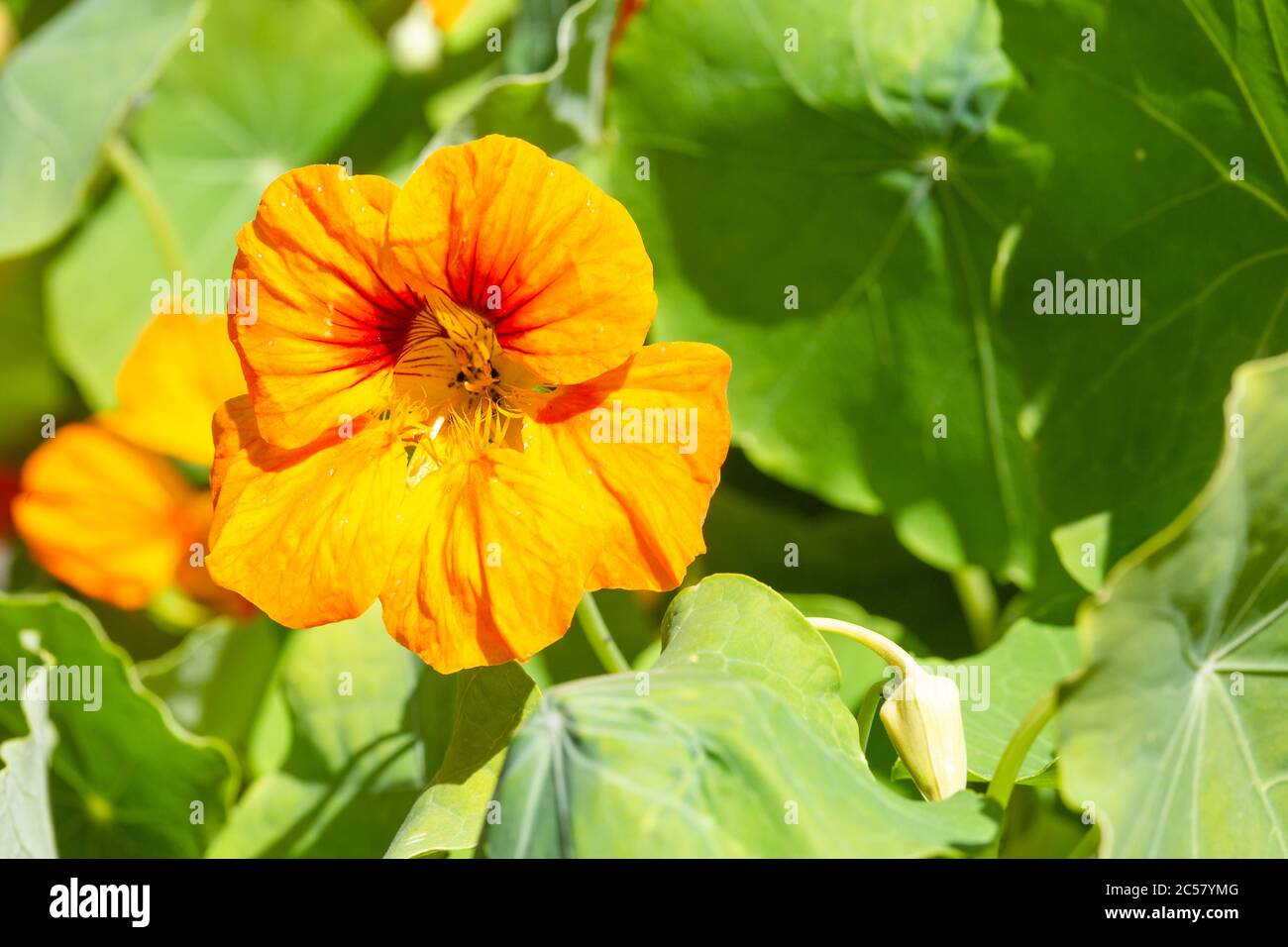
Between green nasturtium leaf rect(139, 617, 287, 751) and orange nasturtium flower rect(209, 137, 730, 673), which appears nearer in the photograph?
orange nasturtium flower rect(209, 137, 730, 673)

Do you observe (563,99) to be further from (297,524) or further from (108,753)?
(108,753)

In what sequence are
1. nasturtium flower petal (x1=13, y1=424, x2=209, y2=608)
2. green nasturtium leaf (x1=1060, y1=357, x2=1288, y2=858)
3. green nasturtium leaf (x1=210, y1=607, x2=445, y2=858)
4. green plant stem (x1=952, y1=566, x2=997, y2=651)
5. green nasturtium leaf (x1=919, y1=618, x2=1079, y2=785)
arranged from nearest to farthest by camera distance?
green nasturtium leaf (x1=1060, y1=357, x2=1288, y2=858), green nasturtium leaf (x1=919, y1=618, x2=1079, y2=785), green nasturtium leaf (x1=210, y1=607, x2=445, y2=858), green plant stem (x1=952, y1=566, x2=997, y2=651), nasturtium flower petal (x1=13, y1=424, x2=209, y2=608)

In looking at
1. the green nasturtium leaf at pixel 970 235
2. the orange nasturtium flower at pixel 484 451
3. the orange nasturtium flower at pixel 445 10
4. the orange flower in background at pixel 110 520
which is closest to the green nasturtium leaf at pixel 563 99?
the green nasturtium leaf at pixel 970 235

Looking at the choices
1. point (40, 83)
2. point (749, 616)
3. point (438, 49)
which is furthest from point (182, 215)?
point (749, 616)

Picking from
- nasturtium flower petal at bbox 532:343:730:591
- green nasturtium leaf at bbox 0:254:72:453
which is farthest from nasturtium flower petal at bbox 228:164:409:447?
green nasturtium leaf at bbox 0:254:72:453

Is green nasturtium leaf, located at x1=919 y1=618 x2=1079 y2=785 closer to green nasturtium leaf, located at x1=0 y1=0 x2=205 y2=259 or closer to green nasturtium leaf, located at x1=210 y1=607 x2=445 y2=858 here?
green nasturtium leaf, located at x1=210 y1=607 x2=445 y2=858

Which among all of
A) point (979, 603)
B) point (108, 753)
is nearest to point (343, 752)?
point (108, 753)

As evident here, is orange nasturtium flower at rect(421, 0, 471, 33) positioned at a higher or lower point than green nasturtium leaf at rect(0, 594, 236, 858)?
higher
